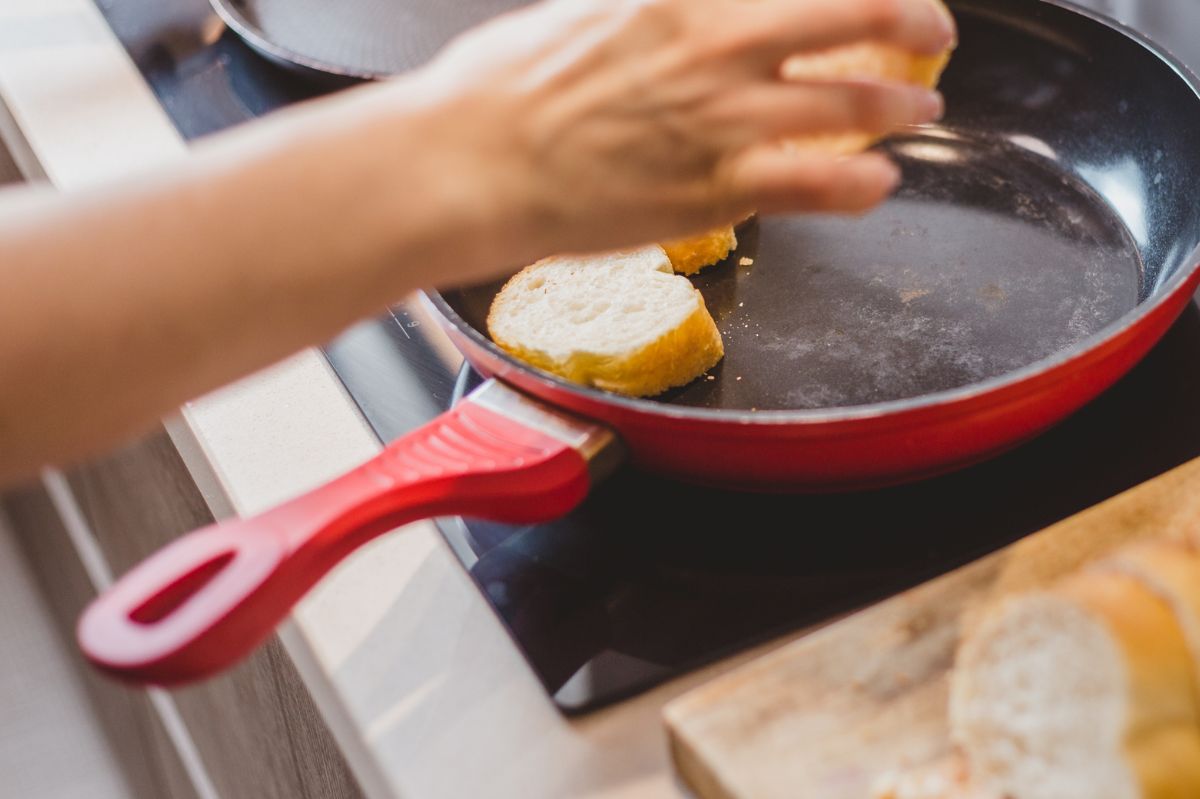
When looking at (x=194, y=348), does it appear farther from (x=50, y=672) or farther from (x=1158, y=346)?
(x=50, y=672)

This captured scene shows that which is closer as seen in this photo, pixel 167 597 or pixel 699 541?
pixel 167 597

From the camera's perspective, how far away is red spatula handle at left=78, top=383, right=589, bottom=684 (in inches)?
19.0

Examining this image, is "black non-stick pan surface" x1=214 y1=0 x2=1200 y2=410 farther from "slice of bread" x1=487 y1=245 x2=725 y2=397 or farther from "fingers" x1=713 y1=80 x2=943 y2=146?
"fingers" x1=713 y1=80 x2=943 y2=146

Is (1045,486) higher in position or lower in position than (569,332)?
lower

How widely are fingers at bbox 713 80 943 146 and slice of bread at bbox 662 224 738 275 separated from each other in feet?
0.87

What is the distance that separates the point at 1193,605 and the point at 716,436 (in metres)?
0.22

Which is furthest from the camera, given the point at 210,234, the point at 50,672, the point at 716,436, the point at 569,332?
the point at 50,672

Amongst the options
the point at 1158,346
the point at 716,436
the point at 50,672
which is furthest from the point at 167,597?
the point at 50,672

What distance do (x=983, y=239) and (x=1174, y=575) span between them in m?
0.41

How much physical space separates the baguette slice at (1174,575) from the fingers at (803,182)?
0.59 feet

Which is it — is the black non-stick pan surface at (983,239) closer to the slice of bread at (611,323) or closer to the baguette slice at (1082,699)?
the slice of bread at (611,323)

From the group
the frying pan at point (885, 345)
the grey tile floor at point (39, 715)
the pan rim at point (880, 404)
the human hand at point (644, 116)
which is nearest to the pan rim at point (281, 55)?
the frying pan at point (885, 345)

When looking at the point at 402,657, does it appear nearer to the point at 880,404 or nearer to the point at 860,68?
the point at 880,404

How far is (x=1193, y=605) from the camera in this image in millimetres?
450
